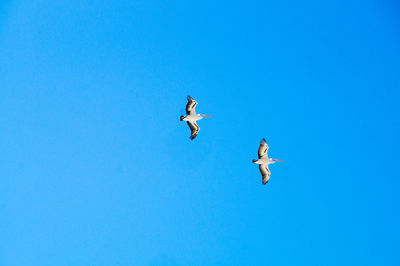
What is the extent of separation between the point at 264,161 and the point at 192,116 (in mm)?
7808

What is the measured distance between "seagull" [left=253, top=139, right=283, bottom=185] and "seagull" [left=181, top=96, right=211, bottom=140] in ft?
19.6

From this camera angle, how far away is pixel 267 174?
3506 cm

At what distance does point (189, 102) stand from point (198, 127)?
318cm

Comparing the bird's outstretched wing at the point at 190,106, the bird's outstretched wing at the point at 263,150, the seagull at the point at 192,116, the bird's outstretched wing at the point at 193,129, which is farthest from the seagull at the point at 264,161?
the bird's outstretched wing at the point at 190,106

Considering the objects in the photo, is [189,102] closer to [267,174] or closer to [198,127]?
[198,127]

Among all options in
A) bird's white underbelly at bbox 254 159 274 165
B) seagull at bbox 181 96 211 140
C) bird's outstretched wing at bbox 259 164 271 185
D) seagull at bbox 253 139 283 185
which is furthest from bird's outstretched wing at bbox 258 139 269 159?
seagull at bbox 181 96 211 140

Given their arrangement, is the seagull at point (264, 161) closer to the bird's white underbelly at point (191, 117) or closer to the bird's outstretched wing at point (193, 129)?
the bird's outstretched wing at point (193, 129)

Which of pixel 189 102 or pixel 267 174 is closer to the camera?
pixel 189 102

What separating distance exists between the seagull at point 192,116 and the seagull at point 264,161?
5.97m

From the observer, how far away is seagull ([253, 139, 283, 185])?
33.2m

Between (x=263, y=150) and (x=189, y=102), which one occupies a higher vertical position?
(x=189, y=102)

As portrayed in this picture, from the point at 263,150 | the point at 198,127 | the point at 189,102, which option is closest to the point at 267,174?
the point at 263,150

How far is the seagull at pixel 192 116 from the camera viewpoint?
32.0 meters

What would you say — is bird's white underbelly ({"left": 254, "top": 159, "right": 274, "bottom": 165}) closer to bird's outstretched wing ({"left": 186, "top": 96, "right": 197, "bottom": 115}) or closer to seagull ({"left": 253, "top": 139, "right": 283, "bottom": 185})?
seagull ({"left": 253, "top": 139, "right": 283, "bottom": 185})
